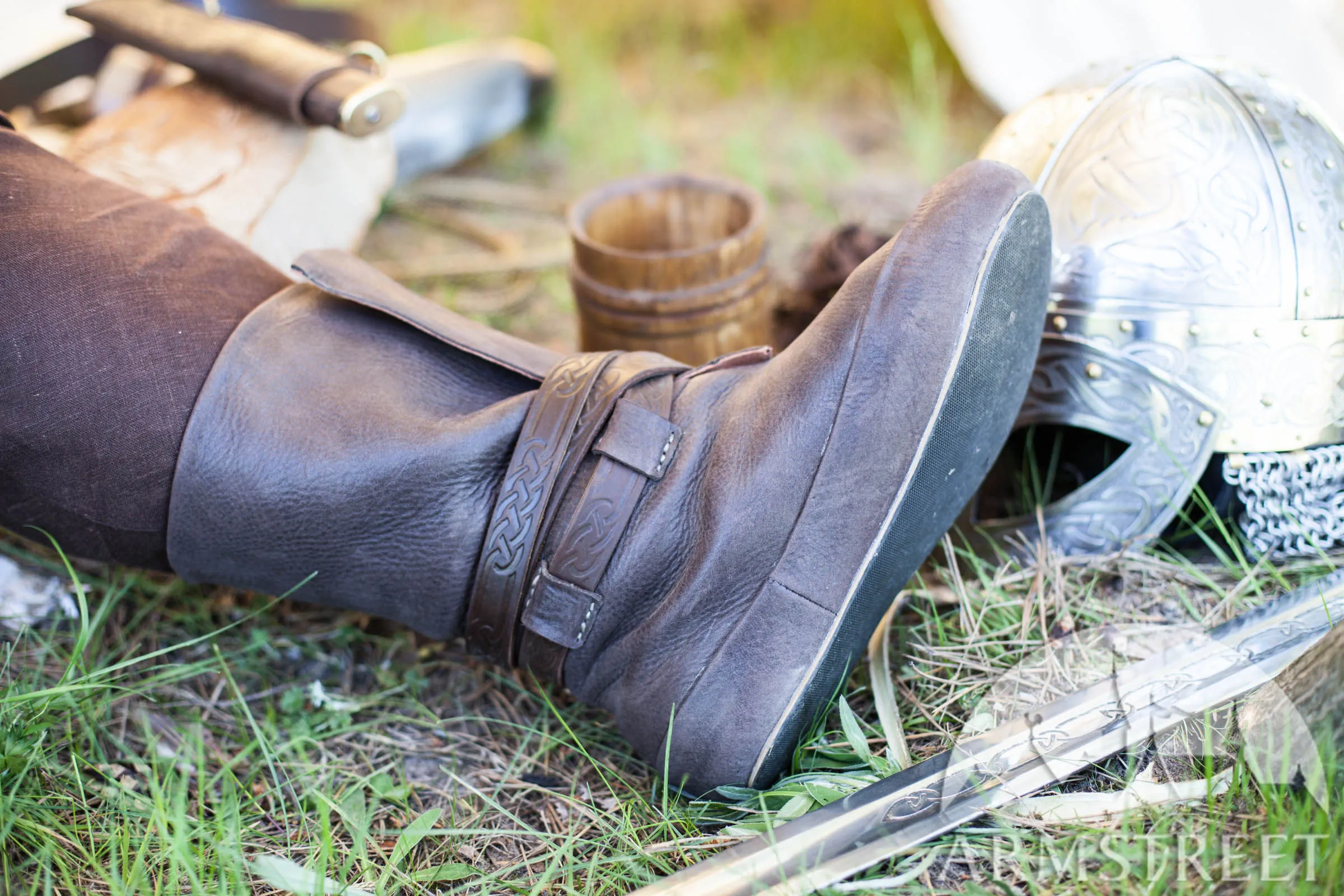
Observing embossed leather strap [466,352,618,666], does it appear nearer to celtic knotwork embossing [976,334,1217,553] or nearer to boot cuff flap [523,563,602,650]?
boot cuff flap [523,563,602,650]

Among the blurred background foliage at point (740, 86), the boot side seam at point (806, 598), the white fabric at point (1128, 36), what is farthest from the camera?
the blurred background foliage at point (740, 86)

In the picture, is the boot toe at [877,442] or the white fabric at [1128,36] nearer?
the boot toe at [877,442]

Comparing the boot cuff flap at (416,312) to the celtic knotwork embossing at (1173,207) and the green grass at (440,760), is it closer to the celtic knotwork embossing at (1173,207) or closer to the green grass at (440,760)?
the green grass at (440,760)

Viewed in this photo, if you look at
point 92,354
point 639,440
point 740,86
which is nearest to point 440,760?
point 639,440

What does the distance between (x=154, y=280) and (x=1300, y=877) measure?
4.71 ft

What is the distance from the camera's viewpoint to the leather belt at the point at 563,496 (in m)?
1.17

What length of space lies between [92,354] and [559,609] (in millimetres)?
634

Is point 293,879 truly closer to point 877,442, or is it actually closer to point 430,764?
point 430,764

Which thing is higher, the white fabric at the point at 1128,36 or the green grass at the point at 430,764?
the white fabric at the point at 1128,36

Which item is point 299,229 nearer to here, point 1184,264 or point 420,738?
point 420,738

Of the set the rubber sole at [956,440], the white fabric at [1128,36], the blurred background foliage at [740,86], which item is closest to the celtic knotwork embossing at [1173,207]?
the rubber sole at [956,440]

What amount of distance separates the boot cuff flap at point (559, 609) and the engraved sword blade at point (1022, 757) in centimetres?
31

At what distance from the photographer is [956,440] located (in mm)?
1169

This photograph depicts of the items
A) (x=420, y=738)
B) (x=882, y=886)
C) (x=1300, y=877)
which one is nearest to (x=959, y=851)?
(x=882, y=886)
